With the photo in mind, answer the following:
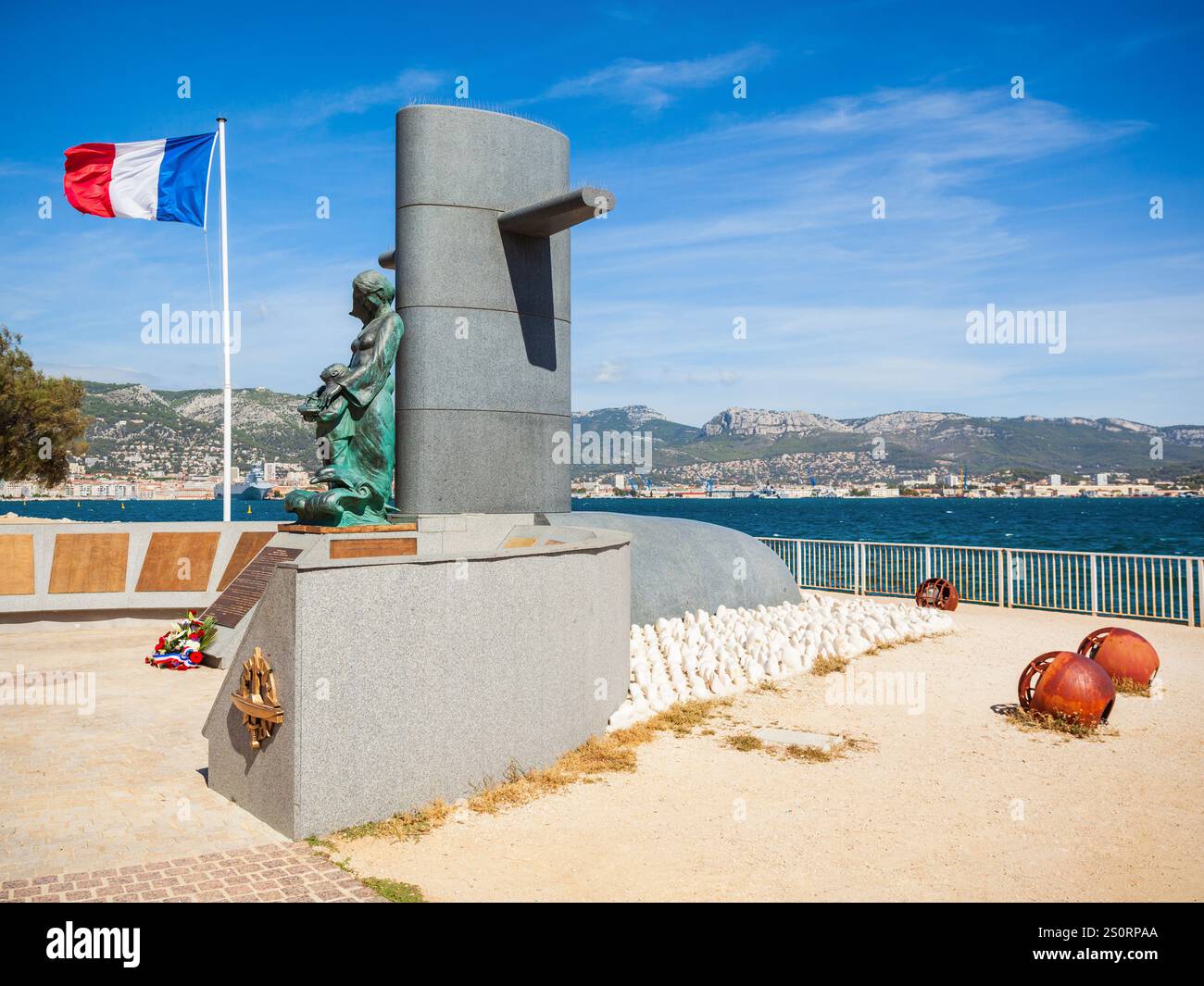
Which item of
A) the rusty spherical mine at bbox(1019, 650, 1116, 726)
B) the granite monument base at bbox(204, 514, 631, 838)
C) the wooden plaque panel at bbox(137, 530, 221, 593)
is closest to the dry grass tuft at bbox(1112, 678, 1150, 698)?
the rusty spherical mine at bbox(1019, 650, 1116, 726)

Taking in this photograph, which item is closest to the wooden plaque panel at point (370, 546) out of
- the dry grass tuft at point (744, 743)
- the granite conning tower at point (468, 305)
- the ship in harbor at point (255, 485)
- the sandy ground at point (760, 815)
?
the granite conning tower at point (468, 305)

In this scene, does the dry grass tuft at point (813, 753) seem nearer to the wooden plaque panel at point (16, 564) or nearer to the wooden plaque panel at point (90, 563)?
the wooden plaque panel at point (90, 563)

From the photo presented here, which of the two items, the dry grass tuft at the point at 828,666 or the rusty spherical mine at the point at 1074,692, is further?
the dry grass tuft at the point at 828,666

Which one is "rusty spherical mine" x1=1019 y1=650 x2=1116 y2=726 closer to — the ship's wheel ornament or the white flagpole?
the ship's wheel ornament

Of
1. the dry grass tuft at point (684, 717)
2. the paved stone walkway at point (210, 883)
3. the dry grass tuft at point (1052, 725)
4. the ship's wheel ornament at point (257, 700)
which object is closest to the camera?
the paved stone walkway at point (210, 883)

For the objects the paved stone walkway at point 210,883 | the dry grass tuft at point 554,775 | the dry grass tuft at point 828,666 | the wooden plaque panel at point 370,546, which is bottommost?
the dry grass tuft at point 828,666

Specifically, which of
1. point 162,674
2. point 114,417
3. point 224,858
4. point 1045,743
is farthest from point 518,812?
point 114,417

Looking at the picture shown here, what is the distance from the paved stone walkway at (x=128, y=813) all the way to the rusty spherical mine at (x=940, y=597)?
1047 centimetres

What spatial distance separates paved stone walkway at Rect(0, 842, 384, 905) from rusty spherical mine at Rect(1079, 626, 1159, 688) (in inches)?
295

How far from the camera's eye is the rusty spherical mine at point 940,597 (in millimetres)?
14305

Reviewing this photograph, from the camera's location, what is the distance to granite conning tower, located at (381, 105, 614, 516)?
1097 cm

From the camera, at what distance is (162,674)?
373 inches
